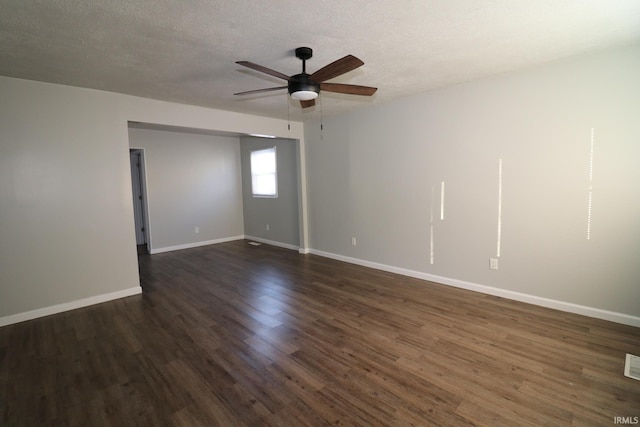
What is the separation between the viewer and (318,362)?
7.54 feet

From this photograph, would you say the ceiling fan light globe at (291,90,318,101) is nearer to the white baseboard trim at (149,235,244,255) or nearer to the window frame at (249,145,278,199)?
the window frame at (249,145,278,199)

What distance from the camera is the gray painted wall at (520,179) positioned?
2666 mm

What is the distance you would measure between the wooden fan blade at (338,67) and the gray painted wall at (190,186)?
4948mm

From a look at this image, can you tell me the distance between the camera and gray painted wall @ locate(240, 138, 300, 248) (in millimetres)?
6078

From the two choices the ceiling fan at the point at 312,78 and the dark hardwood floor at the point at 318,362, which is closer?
the dark hardwood floor at the point at 318,362

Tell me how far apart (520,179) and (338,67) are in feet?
7.93

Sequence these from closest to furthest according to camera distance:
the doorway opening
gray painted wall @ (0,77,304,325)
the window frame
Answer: gray painted wall @ (0,77,304,325) < the window frame < the doorway opening

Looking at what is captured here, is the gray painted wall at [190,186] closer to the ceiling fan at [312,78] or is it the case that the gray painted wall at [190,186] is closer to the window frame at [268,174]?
the window frame at [268,174]

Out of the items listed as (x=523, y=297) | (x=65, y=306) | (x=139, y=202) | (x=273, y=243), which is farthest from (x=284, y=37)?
(x=139, y=202)

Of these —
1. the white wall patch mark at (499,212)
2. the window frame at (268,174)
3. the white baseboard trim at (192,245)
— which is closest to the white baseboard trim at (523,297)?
the white wall patch mark at (499,212)

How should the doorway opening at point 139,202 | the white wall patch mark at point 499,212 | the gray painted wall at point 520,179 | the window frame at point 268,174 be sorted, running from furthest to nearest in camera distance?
the doorway opening at point 139,202
the window frame at point 268,174
the white wall patch mark at point 499,212
the gray painted wall at point 520,179

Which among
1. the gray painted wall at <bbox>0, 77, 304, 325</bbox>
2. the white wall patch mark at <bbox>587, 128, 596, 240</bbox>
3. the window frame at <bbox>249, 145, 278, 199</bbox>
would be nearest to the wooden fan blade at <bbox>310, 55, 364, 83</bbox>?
the white wall patch mark at <bbox>587, 128, 596, 240</bbox>

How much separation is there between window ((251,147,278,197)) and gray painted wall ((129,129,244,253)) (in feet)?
1.82

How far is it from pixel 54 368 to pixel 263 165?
16.5 feet
